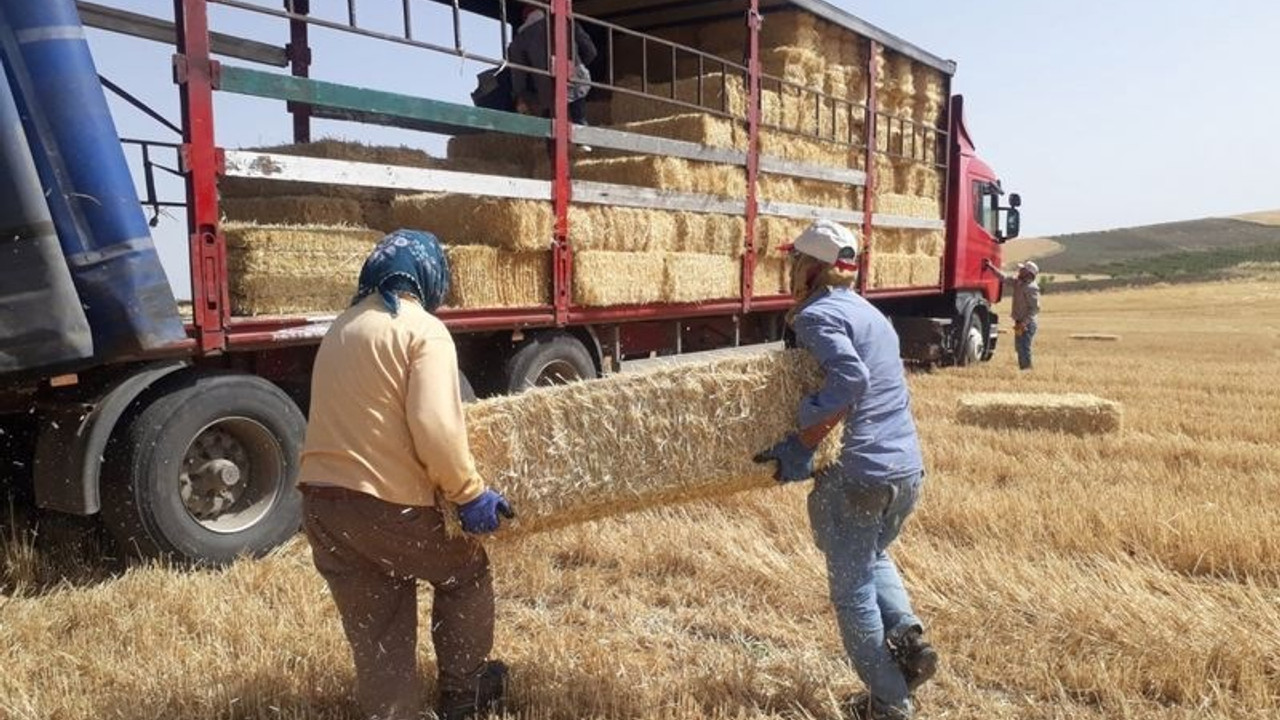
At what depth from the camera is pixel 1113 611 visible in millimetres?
4219

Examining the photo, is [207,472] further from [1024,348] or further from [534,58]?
[1024,348]

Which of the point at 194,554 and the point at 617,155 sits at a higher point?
the point at 617,155

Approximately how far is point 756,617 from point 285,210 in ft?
13.7

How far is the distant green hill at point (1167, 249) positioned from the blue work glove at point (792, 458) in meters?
60.1

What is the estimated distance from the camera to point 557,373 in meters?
7.47

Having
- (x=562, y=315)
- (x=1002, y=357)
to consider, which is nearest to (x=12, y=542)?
(x=562, y=315)

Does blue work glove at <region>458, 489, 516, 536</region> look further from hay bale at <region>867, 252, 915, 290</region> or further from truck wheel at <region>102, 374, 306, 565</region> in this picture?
hay bale at <region>867, 252, 915, 290</region>

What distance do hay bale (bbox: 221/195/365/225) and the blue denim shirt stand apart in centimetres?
418

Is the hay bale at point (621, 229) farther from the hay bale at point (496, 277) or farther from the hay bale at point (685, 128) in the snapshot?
the hay bale at point (685, 128)

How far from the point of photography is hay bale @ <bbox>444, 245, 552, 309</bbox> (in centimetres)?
630

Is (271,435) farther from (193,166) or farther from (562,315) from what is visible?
(562,315)

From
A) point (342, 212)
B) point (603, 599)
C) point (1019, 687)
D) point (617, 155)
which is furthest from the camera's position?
point (617, 155)

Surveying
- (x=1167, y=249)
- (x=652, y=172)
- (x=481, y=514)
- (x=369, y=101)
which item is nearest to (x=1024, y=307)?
(x=652, y=172)

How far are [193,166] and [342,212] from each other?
2.02m
